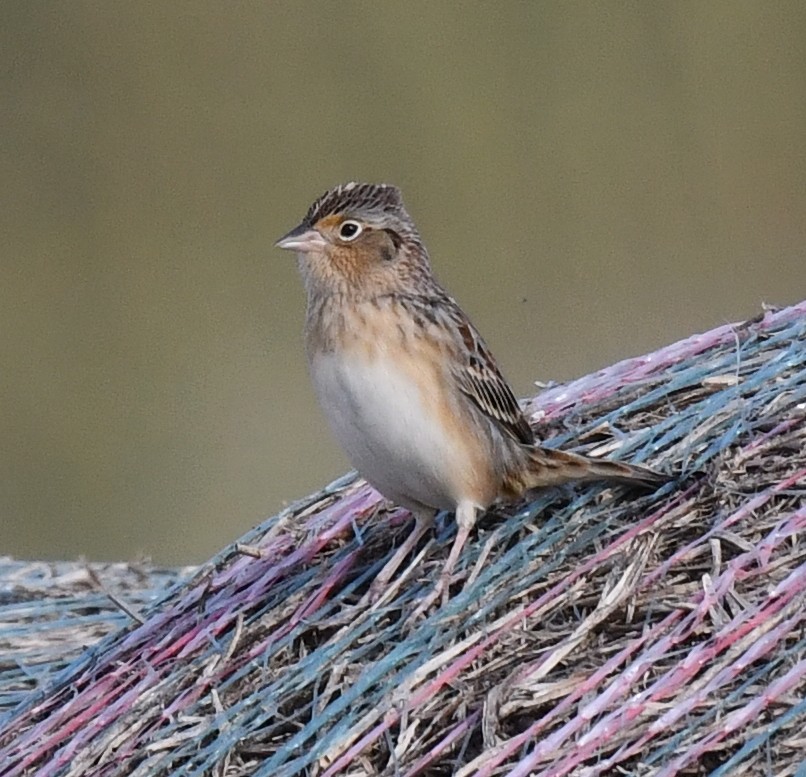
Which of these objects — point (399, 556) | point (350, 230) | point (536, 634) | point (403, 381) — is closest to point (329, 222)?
point (350, 230)

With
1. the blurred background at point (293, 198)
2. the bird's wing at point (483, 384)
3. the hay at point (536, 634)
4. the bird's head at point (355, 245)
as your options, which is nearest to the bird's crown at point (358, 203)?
the bird's head at point (355, 245)

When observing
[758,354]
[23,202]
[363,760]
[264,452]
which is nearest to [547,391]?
[758,354]

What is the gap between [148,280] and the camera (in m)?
9.95

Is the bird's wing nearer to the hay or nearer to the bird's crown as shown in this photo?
the hay

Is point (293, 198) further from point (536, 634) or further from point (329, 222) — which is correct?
point (536, 634)

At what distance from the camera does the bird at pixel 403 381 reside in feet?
13.1

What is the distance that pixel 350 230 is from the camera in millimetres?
4223

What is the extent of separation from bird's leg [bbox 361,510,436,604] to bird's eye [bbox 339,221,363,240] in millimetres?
640

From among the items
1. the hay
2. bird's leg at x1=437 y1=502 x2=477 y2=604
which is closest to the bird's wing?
the hay

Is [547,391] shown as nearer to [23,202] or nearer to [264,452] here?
[264,452]

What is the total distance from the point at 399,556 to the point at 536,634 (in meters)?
0.60

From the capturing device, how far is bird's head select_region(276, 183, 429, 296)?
4172 millimetres

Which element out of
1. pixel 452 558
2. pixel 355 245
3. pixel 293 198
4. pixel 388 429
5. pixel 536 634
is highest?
pixel 293 198

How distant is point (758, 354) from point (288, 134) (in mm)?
6722
